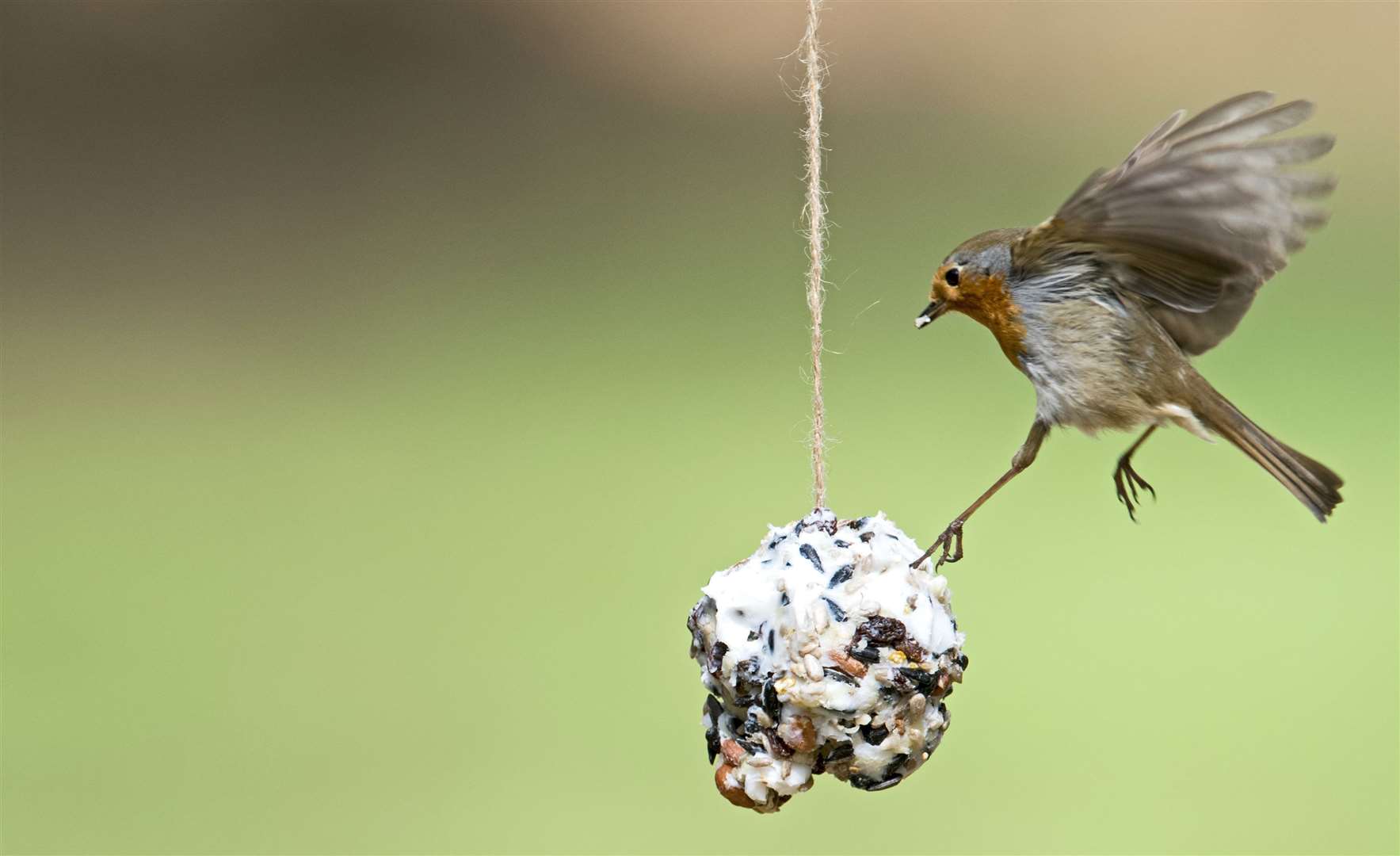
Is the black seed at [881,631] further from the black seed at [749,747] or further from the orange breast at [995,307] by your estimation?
the orange breast at [995,307]

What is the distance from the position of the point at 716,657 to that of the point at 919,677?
0.42 feet

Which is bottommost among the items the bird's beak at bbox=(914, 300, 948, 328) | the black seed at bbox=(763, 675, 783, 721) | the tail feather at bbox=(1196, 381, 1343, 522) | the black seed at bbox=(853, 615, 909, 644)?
the black seed at bbox=(763, 675, 783, 721)

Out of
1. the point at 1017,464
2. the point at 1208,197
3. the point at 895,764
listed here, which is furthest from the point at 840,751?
the point at 1208,197

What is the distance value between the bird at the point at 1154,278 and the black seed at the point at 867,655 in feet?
0.24

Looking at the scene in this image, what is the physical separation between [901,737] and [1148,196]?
0.37 m

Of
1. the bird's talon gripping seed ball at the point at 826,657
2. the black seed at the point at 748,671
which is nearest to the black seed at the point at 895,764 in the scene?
the bird's talon gripping seed ball at the point at 826,657

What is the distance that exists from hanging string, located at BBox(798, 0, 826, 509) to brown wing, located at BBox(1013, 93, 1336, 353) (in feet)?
0.50

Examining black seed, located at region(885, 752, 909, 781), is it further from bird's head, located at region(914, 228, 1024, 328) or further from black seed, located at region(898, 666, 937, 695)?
bird's head, located at region(914, 228, 1024, 328)

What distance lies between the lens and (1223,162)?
767 mm

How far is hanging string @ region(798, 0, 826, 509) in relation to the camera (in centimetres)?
79

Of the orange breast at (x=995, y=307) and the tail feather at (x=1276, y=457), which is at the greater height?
the orange breast at (x=995, y=307)

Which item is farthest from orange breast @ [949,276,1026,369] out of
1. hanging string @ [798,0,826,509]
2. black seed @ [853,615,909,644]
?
black seed @ [853,615,909,644]

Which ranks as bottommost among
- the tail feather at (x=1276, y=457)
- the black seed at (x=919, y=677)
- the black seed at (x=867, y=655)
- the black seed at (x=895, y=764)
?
the black seed at (x=895, y=764)

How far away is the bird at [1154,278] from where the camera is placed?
0.77 meters
